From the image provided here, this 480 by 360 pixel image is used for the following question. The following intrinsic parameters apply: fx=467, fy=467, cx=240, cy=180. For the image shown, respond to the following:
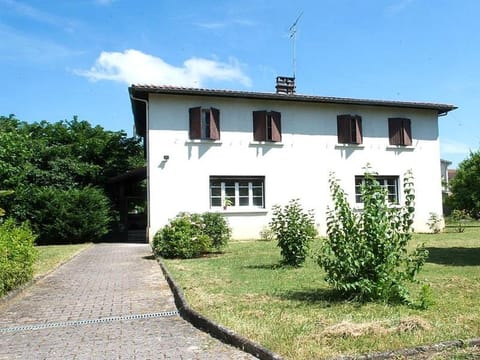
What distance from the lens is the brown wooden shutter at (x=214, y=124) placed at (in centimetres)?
1995

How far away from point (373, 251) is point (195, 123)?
1421 centimetres

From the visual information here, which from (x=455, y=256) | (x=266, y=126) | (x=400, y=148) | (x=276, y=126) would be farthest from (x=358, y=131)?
(x=455, y=256)

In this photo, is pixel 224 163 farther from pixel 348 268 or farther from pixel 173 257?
pixel 348 268

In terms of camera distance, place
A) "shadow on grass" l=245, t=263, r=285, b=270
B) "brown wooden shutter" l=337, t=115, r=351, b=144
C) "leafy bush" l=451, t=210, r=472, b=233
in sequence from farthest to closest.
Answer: "brown wooden shutter" l=337, t=115, r=351, b=144
"leafy bush" l=451, t=210, r=472, b=233
"shadow on grass" l=245, t=263, r=285, b=270

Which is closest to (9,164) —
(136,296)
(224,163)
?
(224,163)

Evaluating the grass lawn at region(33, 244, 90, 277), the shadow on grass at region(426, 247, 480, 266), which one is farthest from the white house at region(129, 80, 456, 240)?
the shadow on grass at region(426, 247, 480, 266)

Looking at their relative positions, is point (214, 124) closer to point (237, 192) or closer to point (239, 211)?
point (237, 192)

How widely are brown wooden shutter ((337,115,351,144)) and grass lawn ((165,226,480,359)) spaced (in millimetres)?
12285

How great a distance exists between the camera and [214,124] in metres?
20.0

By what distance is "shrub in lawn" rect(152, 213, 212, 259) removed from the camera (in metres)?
13.4

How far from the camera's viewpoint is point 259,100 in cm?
2083

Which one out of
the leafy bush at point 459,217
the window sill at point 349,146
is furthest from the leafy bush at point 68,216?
the leafy bush at point 459,217

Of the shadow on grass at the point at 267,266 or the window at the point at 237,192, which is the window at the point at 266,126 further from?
the shadow on grass at the point at 267,266

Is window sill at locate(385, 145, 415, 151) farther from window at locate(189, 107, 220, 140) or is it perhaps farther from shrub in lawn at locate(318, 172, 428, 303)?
shrub in lawn at locate(318, 172, 428, 303)
